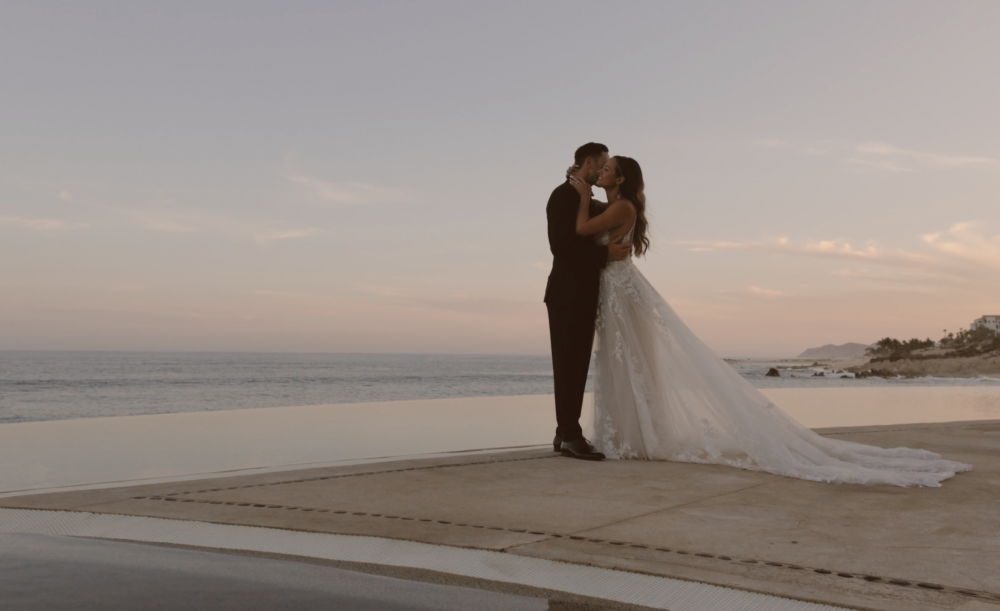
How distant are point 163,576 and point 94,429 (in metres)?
6.56

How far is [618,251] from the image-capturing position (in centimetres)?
478

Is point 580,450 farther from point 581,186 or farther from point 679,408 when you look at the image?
point 581,186

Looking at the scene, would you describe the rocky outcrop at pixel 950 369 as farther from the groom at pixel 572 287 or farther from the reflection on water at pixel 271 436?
the groom at pixel 572 287

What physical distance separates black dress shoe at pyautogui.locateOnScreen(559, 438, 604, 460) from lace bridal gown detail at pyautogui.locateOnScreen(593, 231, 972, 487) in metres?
0.17

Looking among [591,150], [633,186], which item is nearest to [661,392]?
[633,186]

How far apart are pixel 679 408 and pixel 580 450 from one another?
0.69 meters

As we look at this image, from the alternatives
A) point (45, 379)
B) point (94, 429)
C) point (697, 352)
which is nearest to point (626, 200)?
point (697, 352)

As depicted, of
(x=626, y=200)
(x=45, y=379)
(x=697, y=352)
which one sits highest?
(x=626, y=200)

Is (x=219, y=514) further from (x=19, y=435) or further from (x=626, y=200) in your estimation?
(x=19, y=435)

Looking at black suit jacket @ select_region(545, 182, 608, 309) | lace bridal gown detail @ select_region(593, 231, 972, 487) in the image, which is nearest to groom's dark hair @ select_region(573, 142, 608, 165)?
black suit jacket @ select_region(545, 182, 608, 309)

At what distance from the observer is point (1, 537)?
1.94 meters

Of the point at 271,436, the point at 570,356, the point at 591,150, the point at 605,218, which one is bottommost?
the point at 271,436

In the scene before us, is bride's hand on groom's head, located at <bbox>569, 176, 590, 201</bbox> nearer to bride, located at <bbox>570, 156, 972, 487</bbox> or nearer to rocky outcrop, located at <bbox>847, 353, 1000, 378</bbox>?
bride, located at <bbox>570, 156, 972, 487</bbox>

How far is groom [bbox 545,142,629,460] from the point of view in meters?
4.68
